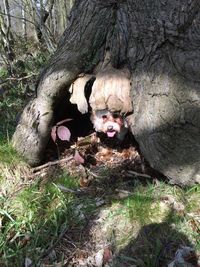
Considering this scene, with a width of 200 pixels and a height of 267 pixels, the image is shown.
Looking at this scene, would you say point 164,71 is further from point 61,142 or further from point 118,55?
point 61,142

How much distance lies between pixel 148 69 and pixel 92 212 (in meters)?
1.19

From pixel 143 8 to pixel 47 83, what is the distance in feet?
3.50

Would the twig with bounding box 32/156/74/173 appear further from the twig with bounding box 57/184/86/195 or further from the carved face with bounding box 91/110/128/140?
the carved face with bounding box 91/110/128/140

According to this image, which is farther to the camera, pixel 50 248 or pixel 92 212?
pixel 92 212

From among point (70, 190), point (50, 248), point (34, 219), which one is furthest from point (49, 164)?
point (50, 248)

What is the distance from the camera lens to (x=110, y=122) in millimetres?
3498

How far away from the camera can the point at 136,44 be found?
3.28 meters

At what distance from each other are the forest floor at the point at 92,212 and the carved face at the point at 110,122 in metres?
0.34

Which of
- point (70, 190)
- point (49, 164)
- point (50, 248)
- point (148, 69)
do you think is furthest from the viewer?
point (49, 164)

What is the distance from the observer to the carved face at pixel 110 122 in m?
3.49

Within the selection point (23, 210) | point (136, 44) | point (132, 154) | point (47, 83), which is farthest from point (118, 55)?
point (23, 210)

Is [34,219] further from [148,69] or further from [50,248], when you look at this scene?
[148,69]

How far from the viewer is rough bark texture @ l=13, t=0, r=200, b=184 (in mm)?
2975

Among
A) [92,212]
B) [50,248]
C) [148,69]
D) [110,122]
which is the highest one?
[148,69]
